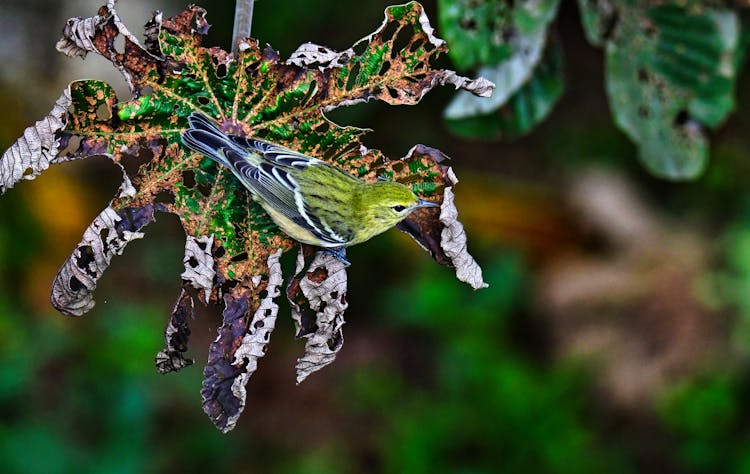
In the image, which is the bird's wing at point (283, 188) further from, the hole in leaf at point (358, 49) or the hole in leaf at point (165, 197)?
the hole in leaf at point (358, 49)

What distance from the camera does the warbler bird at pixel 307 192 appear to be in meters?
1.87

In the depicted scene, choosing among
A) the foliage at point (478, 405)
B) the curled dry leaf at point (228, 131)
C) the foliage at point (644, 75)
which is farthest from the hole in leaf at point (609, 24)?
the foliage at point (478, 405)

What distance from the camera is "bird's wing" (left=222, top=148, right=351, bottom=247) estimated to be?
1.94 m

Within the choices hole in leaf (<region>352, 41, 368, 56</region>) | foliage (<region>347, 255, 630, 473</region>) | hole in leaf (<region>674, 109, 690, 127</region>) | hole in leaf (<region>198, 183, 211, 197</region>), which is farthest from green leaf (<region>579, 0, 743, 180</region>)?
foliage (<region>347, 255, 630, 473</region>)

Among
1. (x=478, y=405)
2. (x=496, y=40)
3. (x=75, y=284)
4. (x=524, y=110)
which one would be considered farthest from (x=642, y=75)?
(x=478, y=405)

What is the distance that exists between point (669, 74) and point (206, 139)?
1.43m

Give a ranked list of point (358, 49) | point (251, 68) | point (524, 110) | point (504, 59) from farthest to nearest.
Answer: point (358, 49) → point (524, 110) → point (504, 59) → point (251, 68)

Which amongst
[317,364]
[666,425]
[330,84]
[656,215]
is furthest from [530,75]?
[656,215]

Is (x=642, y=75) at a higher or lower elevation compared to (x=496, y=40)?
lower

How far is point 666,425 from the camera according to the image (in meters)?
4.95

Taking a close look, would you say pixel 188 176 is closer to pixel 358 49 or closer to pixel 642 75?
pixel 642 75

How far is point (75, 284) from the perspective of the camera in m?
1.75

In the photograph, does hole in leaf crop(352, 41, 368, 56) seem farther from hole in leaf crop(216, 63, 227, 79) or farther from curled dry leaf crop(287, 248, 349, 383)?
curled dry leaf crop(287, 248, 349, 383)

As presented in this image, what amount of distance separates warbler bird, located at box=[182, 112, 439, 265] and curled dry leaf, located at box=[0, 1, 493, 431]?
3 cm
